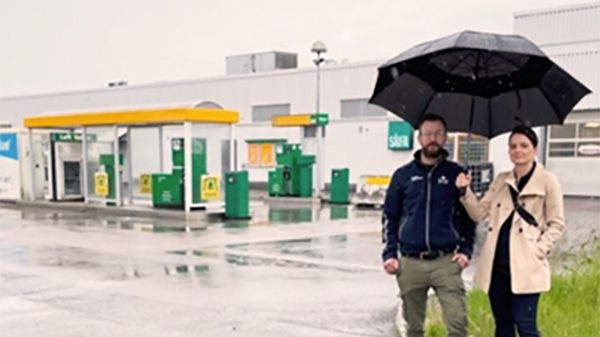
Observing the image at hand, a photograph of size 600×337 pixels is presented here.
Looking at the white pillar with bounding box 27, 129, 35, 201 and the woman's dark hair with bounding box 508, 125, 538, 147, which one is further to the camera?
the white pillar with bounding box 27, 129, 35, 201

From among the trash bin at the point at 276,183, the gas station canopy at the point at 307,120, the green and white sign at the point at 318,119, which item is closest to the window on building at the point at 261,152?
the gas station canopy at the point at 307,120

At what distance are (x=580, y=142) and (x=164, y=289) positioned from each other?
18530 millimetres

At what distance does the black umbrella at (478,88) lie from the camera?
393cm

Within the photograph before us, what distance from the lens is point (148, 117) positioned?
14555 mm

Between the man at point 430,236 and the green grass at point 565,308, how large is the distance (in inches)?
40.1

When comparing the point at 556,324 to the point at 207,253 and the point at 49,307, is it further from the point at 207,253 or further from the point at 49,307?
the point at 207,253

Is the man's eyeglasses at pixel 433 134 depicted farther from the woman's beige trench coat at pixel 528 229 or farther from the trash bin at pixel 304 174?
the trash bin at pixel 304 174

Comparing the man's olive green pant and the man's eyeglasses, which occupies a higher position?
the man's eyeglasses

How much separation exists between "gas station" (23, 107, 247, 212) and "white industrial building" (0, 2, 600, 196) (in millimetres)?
775

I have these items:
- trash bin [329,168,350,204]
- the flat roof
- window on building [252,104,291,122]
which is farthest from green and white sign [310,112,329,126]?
window on building [252,104,291,122]

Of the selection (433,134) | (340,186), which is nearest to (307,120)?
(340,186)

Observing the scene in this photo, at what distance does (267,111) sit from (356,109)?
4.64 metres

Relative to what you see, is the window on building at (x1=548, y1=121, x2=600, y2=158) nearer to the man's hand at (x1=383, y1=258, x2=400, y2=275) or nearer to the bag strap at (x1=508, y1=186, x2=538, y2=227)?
the bag strap at (x1=508, y1=186, x2=538, y2=227)

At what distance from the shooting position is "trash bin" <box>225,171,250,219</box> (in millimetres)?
14223
